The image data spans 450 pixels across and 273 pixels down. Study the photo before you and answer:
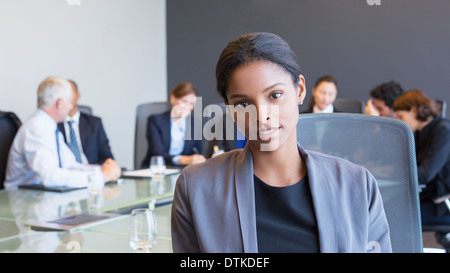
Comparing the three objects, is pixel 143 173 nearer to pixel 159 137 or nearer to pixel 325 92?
pixel 159 137

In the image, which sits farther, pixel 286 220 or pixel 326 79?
pixel 326 79

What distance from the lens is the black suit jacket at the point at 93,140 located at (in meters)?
3.85

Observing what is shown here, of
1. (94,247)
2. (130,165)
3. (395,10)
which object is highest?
(395,10)

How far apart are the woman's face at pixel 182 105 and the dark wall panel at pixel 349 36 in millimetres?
443

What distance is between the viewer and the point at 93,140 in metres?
3.89

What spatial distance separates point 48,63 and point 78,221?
122 inches

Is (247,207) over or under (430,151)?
over

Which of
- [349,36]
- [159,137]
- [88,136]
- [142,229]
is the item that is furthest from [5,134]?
[349,36]

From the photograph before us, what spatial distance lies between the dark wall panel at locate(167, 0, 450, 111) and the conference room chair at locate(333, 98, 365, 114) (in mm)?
410

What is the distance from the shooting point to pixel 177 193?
3.01 ft

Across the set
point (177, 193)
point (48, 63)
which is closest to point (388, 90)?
point (48, 63)

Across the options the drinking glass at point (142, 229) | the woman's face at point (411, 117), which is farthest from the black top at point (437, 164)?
the drinking glass at point (142, 229)

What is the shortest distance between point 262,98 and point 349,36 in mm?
4002

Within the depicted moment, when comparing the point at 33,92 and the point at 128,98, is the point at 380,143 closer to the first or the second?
the point at 33,92
